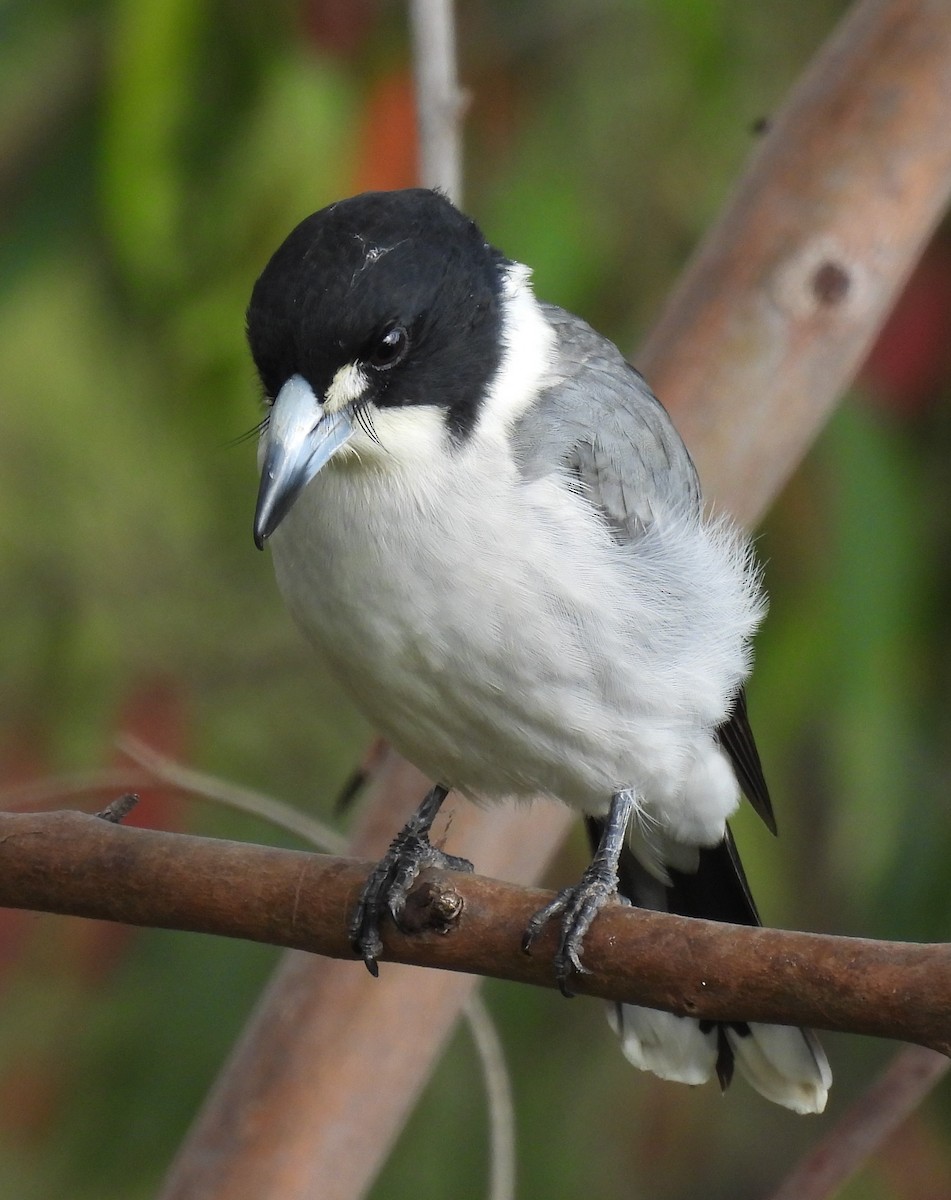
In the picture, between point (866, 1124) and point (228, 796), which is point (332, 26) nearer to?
point (228, 796)

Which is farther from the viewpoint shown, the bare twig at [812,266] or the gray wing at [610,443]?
the bare twig at [812,266]

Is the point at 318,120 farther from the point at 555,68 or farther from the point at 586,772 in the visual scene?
the point at 586,772

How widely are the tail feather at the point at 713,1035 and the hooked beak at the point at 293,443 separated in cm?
64

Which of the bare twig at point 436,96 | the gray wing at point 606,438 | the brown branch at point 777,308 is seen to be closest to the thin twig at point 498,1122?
the brown branch at point 777,308

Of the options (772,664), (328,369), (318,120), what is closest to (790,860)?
(772,664)

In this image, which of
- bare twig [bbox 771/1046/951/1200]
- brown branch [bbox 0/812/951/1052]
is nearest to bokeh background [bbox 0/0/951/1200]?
bare twig [bbox 771/1046/951/1200]

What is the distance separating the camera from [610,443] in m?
1.70

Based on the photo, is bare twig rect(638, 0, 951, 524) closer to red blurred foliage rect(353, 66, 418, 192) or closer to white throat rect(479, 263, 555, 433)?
white throat rect(479, 263, 555, 433)

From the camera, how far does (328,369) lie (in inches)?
60.0

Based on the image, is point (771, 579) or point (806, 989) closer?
point (806, 989)

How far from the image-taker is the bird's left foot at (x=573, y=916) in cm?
139

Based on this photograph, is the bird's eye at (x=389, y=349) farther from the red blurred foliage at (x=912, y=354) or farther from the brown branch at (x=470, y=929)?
the red blurred foliage at (x=912, y=354)

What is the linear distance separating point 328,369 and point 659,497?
40 cm

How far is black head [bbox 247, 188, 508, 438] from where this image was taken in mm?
1502
